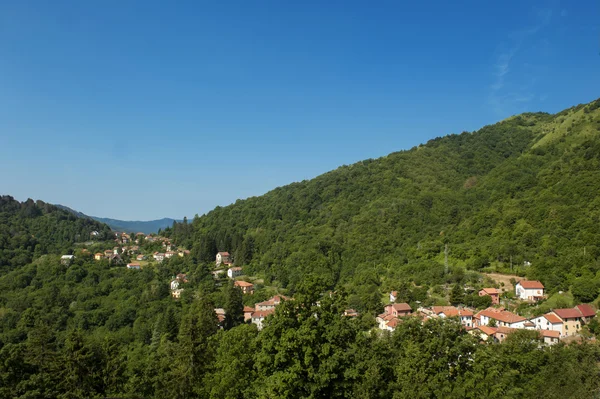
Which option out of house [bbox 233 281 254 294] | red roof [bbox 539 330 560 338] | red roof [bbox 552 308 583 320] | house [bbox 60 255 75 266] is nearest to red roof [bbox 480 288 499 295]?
red roof [bbox 552 308 583 320]

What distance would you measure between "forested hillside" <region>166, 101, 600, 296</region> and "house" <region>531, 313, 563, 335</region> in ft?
21.3

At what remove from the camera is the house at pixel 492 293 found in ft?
115

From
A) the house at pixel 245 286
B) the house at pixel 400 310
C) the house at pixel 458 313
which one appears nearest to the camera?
the house at pixel 458 313

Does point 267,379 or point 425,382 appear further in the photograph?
point 425,382

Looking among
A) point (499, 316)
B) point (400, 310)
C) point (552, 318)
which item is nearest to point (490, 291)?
point (499, 316)

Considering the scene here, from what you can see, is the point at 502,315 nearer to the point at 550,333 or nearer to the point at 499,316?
Result: the point at 499,316

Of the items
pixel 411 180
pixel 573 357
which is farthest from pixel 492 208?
pixel 573 357

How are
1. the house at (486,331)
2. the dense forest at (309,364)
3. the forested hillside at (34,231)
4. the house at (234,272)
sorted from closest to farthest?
the dense forest at (309,364)
the house at (486,331)
the house at (234,272)
the forested hillside at (34,231)

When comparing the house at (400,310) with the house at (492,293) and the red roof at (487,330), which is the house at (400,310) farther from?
the red roof at (487,330)

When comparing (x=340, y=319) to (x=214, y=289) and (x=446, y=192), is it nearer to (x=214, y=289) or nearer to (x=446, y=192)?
(x=214, y=289)

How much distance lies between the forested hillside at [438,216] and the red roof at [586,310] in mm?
4040

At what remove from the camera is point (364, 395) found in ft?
34.6

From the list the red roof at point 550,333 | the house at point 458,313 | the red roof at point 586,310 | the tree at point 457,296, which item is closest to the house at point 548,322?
the red roof at point 550,333

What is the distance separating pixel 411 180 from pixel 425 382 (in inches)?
2962
